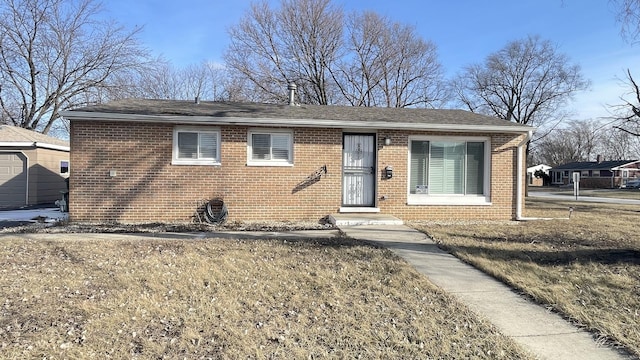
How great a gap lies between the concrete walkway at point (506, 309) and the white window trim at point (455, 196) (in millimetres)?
3208

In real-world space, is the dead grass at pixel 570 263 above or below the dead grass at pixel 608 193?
below

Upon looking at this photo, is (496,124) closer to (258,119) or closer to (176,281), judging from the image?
(258,119)

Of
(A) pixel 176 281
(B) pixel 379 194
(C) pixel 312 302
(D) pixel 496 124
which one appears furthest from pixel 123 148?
(D) pixel 496 124

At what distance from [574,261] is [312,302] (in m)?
4.59

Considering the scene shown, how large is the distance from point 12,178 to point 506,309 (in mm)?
15829

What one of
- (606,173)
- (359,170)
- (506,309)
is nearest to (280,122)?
(359,170)

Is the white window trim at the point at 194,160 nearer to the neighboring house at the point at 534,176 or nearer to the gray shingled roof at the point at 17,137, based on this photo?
the gray shingled roof at the point at 17,137

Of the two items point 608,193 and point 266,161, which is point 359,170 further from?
point 608,193

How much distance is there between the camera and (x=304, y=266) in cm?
582

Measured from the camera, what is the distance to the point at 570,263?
6266 mm

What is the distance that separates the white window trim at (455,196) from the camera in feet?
34.7

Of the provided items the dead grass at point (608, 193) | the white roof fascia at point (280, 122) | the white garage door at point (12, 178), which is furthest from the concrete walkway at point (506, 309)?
the dead grass at point (608, 193)

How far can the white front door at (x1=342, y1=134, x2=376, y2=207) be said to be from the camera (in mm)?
10586

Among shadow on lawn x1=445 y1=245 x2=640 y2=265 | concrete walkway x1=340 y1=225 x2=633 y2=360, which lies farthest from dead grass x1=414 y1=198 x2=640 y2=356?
concrete walkway x1=340 y1=225 x2=633 y2=360
